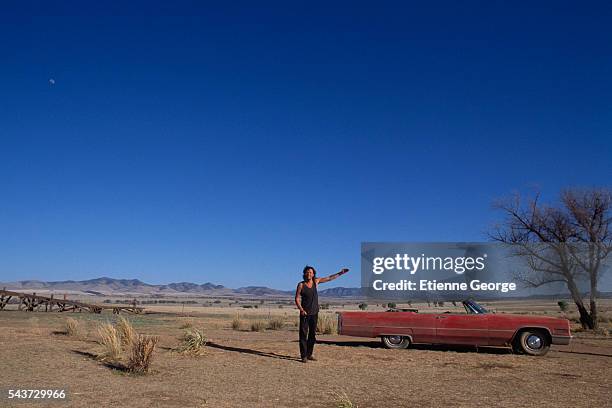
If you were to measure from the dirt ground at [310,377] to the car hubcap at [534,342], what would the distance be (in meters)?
0.36

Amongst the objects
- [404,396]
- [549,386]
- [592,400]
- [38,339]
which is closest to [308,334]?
[404,396]

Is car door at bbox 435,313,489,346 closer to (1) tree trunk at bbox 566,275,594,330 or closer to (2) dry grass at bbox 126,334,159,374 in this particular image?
(2) dry grass at bbox 126,334,159,374

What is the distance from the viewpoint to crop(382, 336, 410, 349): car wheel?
15.8 m

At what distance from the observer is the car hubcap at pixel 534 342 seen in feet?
48.8

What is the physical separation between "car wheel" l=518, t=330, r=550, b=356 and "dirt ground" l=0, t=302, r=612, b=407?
28cm

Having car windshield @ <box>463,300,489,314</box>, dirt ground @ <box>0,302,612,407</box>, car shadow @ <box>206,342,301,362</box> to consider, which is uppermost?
car windshield @ <box>463,300,489,314</box>

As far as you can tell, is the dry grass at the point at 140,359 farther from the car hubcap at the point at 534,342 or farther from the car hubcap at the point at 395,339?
the car hubcap at the point at 534,342

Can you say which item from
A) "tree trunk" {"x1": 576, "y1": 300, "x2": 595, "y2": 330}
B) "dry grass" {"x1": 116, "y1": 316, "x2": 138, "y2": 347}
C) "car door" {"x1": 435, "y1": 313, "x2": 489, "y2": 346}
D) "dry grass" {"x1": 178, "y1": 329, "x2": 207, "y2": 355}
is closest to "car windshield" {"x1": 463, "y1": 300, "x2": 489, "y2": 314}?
"car door" {"x1": 435, "y1": 313, "x2": 489, "y2": 346}

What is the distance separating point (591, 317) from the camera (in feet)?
82.8

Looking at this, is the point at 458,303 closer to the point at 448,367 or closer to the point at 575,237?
the point at 448,367

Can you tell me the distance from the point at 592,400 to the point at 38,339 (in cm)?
1365

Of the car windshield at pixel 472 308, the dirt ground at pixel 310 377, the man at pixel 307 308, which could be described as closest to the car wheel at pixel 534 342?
the dirt ground at pixel 310 377

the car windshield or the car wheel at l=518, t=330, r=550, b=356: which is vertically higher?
the car windshield

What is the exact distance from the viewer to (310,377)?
35.4ft
